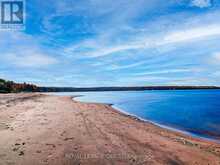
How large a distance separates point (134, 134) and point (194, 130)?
33.4 feet

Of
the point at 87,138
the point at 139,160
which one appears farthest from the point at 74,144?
the point at 139,160

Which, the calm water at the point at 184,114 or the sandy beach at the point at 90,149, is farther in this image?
the calm water at the point at 184,114

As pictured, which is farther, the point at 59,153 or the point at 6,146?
the point at 6,146

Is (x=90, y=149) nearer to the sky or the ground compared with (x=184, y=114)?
nearer to the sky

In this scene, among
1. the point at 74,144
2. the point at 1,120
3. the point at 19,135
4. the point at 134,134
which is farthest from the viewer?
the point at 1,120

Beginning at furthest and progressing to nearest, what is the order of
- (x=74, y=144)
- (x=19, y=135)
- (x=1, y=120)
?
(x=1, y=120), (x=19, y=135), (x=74, y=144)

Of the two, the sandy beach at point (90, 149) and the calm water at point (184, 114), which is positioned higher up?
the sandy beach at point (90, 149)

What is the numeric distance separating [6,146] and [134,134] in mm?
8629

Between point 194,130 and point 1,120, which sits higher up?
point 1,120

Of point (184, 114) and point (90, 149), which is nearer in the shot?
point (90, 149)

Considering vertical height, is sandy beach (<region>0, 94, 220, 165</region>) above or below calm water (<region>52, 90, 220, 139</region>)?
above

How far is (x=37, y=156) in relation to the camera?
36.7 ft

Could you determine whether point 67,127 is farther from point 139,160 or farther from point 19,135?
point 139,160

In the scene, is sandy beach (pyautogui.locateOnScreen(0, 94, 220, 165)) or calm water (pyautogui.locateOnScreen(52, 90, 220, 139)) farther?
calm water (pyautogui.locateOnScreen(52, 90, 220, 139))
